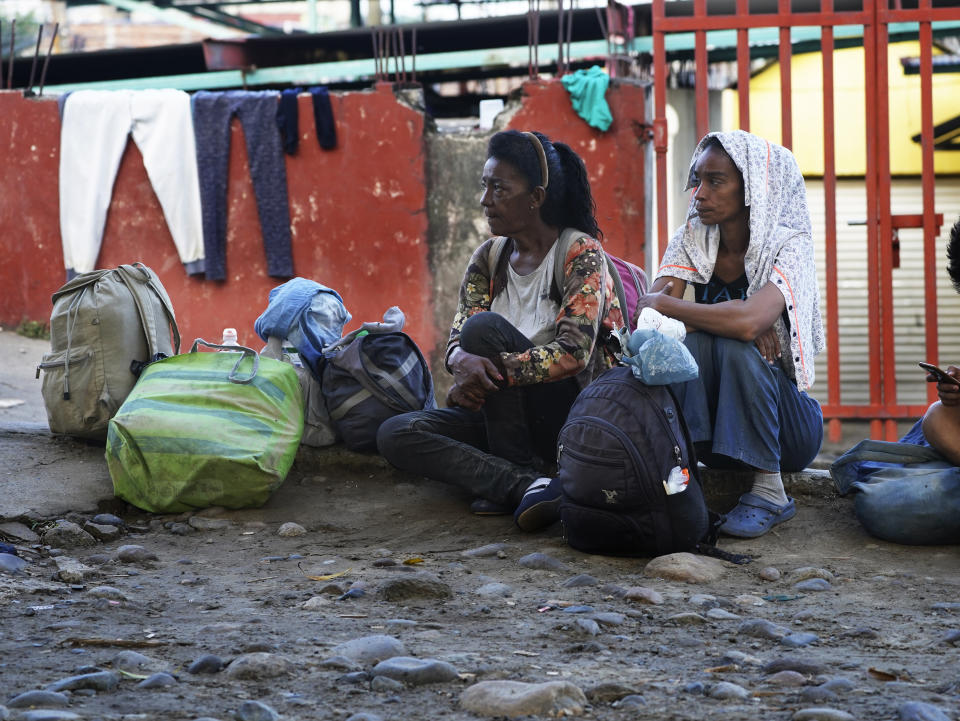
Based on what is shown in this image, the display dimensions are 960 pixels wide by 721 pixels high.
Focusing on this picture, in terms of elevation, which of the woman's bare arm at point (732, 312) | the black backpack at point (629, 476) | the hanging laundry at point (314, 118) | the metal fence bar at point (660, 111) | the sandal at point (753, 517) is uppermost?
the hanging laundry at point (314, 118)

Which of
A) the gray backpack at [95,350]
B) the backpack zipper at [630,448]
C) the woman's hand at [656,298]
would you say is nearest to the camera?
the backpack zipper at [630,448]

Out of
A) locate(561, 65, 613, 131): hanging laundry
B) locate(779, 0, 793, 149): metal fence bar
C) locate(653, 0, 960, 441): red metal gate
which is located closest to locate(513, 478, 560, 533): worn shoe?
locate(653, 0, 960, 441): red metal gate

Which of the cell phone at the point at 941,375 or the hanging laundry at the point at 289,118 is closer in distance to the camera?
the cell phone at the point at 941,375

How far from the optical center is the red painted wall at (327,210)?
8328 mm

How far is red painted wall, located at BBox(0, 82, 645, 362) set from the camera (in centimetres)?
833

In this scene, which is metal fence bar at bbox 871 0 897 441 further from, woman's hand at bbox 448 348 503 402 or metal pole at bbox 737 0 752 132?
woman's hand at bbox 448 348 503 402

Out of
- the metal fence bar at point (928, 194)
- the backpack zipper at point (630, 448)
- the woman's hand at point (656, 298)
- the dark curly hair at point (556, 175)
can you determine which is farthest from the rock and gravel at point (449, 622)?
the metal fence bar at point (928, 194)

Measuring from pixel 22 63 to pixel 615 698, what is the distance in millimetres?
10624

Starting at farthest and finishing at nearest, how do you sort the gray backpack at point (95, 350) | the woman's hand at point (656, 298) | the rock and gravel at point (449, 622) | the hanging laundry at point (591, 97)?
the hanging laundry at point (591, 97)
the gray backpack at point (95, 350)
the woman's hand at point (656, 298)
the rock and gravel at point (449, 622)

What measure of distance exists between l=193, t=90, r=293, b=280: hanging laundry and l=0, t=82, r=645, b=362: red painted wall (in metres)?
0.09

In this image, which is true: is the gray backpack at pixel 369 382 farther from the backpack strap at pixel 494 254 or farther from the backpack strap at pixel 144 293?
the backpack strap at pixel 144 293

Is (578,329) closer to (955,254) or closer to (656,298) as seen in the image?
(656,298)

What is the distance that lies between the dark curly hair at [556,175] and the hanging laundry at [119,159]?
535cm

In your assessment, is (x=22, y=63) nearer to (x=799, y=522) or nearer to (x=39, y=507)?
(x=39, y=507)
